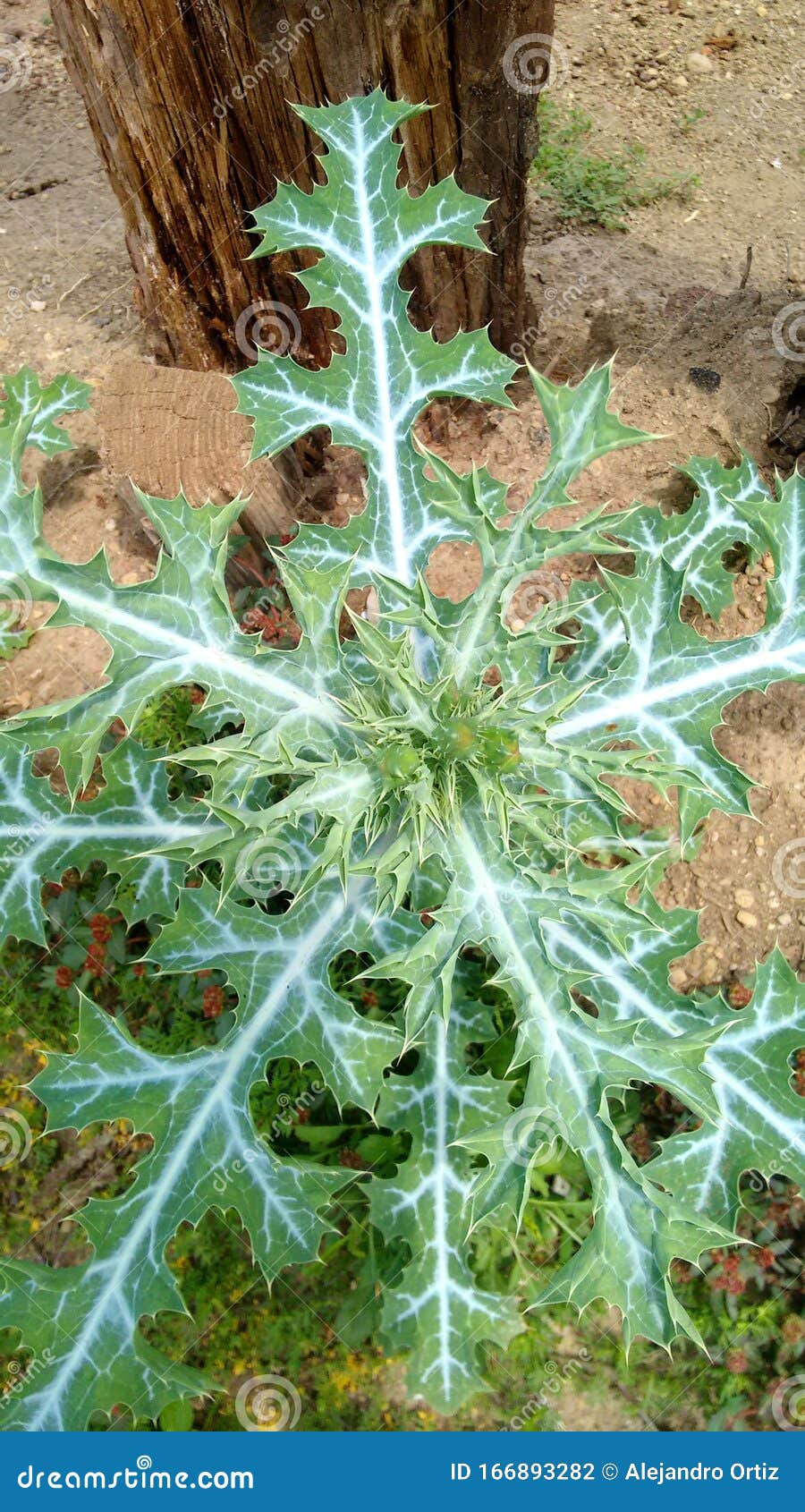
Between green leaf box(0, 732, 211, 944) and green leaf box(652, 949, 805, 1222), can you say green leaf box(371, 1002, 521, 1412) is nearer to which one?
green leaf box(652, 949, 805, 1222)

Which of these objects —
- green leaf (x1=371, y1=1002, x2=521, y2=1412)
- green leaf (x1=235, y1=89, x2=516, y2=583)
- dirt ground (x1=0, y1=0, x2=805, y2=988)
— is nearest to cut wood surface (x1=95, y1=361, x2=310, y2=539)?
green leaf (x1=235, y1=89, x2=516, y2=583)

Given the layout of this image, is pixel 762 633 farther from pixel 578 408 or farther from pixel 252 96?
pixel 252 96

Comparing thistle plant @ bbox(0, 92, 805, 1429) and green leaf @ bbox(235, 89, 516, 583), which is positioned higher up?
green leaf @ bbox(235, 89, 516, 583)

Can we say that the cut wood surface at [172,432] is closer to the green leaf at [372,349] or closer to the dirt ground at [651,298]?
the green leaf at [372,349]

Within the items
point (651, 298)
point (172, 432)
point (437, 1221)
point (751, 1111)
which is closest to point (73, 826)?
point (172, 432)

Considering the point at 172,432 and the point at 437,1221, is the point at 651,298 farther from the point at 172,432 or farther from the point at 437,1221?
the point at 437,1221

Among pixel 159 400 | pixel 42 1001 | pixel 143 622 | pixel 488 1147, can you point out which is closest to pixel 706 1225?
pixel 488 1147
